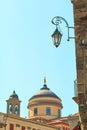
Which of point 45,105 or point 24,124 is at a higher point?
point 45,105

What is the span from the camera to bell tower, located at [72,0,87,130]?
18.1 metres

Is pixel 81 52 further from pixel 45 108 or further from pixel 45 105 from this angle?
pixel 45 108

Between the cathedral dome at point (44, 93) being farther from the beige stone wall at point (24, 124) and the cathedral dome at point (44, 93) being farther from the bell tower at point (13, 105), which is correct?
the beige stone wall at point (24, 124)

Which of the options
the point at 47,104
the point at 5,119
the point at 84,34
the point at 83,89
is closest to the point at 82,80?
the point at 83,89

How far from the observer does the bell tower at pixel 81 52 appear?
18109mm

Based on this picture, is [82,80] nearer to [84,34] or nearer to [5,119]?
[84,34]

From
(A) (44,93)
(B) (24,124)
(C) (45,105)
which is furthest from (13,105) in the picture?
(A) (44,93)

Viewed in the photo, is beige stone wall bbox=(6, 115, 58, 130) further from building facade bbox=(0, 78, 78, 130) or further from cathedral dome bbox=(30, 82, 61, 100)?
cathedral dome bbox=(30, 82, 61, 100)

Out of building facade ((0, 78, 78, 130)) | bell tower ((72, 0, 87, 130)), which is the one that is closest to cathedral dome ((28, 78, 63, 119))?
building facade ((0, 78, 78, 130))

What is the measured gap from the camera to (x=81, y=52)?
19.5 meters

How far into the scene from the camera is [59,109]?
93.4 metres

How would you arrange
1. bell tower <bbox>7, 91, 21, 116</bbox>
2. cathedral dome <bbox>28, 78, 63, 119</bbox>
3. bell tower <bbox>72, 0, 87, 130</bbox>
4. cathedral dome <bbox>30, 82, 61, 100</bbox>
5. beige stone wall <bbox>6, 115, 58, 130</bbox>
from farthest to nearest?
cathedral dome <bbox>30, 82, 61, 100</bbox> < cathedral dome <bbox>28, 78, 63, 119</bbox> < bell tower <bbox>7, 91, 21, 116</bbox> < beige stone wall <bbox>6, 115, 58, 130</bbox> < bell tower <bbox>72, 0, 87, 130</bbox>

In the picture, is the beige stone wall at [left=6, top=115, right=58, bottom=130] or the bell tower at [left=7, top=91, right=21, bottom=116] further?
the bell tower at [left=7, top=91, right=21, bottom=116]

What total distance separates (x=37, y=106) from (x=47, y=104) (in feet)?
7.43
